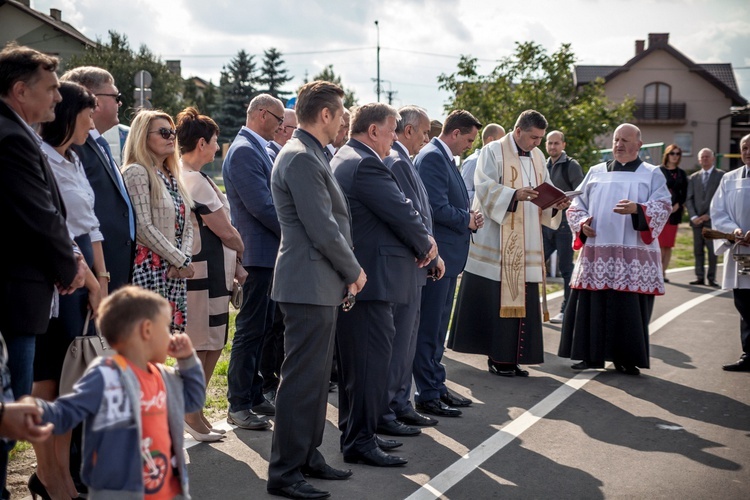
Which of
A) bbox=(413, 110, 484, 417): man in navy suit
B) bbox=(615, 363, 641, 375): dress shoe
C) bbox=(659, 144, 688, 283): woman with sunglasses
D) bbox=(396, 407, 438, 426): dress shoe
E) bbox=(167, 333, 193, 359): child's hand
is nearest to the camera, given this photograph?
bbox=(167, 333, 193, 359): child's hand

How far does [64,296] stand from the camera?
459cm

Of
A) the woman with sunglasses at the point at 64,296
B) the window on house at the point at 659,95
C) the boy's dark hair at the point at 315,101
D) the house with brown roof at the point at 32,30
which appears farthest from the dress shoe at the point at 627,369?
the window on house at the point at 659,95

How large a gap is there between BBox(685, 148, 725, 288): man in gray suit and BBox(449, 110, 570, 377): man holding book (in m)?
7.92

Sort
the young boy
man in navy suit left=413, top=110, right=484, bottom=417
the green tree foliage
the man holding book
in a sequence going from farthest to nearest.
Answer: the green tree foliage, the man holding book, man in navy suit left=413, top=110, right=484, bottom=417, the young boy

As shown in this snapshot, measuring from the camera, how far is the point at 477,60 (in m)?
20.7

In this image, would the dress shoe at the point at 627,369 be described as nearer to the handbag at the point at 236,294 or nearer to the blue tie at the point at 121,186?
the handbag at the point at 236,294

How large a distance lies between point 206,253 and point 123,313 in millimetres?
2787

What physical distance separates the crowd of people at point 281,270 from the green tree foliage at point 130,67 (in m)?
41.3

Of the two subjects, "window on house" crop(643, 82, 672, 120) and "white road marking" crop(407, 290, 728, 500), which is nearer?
"white road marking" crop(407, 290, 728, 500)

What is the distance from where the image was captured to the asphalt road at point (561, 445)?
207 inches

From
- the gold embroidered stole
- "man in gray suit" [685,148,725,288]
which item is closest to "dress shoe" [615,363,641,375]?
the gold embroidered stole

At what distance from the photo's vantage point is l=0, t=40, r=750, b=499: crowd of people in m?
3.53

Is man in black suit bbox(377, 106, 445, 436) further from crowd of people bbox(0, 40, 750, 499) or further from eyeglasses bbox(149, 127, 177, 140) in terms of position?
eyeglasses bbox(149, 127, 177, 140)

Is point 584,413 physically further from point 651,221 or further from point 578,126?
point 578,126
